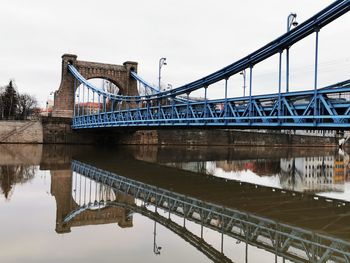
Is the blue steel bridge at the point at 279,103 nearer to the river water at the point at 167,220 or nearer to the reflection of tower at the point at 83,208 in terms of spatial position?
the river water at the point at 167,220

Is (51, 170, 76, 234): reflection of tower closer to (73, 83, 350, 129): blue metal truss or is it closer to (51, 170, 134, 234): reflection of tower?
(51, 170, 134, 234): reflection of tower

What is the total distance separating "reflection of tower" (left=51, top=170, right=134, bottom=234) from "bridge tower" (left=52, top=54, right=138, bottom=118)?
35395 millimetres

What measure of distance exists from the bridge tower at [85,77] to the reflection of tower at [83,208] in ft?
116

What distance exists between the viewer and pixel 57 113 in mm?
49469

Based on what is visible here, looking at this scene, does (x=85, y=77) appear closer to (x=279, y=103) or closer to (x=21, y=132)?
(x=21, y=132)

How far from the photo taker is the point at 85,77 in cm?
5138

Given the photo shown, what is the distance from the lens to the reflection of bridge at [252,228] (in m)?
7.49

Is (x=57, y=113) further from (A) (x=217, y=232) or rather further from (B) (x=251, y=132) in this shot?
(A) (x=217, y=232)

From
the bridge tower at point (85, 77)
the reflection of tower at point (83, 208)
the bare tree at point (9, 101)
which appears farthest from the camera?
the bare tree at point (9, 101)

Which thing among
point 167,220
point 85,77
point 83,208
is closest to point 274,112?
point 167,220

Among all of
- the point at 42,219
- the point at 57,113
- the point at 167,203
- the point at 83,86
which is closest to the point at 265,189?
the point at 167,203

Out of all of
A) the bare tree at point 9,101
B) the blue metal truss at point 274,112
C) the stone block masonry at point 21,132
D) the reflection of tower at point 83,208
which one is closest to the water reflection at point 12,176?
the reflection of tower at point 83,208

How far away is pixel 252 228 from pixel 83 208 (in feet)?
17.0

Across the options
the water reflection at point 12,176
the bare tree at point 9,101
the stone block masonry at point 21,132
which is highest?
the bare tree at point 9,101
